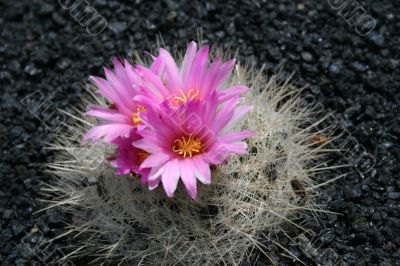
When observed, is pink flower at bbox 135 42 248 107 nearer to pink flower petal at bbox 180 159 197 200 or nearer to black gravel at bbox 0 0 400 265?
pink flower petal at bbox 180 159 197 200

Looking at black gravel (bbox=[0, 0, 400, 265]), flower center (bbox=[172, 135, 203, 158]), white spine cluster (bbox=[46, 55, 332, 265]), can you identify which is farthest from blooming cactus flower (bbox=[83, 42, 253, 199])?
black gravel (bbox=[0, 0, 400, 265])

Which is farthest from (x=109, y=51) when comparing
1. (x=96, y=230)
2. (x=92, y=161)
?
(x=96, y=230)

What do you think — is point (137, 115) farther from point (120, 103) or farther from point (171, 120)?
point (171, 120)

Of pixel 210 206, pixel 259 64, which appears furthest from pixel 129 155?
pixel 259 64

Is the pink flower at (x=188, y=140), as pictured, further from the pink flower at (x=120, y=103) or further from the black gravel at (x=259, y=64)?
the black gravel at (x=259, y=64)

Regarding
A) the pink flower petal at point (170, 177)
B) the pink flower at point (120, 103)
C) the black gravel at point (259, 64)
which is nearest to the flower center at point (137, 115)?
the pink flower at point (120, 103)

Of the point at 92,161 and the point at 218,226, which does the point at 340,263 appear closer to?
the point at 218,226
